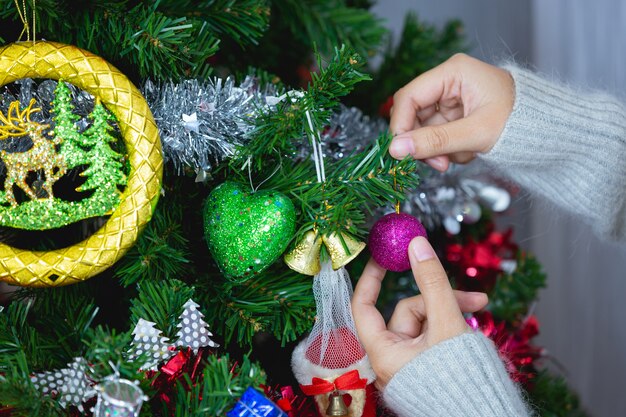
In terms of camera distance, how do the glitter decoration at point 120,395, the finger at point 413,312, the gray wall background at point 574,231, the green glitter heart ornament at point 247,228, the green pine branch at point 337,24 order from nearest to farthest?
the glitter decoration at point 120,395 → the green glitter heart ornament at point 247,228 → the finger at point 413,312 → the green pine branch at point 337,24 → the gray wall background at point 574,231

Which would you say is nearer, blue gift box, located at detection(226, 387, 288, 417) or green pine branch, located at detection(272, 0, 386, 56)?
blue gift box, located at detection(226, 387, 288, 417)

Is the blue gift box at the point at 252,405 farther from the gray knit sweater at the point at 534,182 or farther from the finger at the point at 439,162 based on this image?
the finger at the point at 439,162

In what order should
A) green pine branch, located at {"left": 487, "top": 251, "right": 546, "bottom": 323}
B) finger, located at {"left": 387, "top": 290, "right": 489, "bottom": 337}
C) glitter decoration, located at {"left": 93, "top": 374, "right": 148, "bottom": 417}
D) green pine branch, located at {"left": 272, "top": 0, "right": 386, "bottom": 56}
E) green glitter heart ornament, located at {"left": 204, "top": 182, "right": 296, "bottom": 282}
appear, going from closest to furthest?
1. glitter decoration, located at {"left": 93, "top": 374, "right": 148, "bottom": 417}
2. green glitter heart ornament, located at {"left": 204, "top": 182, "right": 296, "bottom": 282}
3. finger, located at {"left": 387, "top": 290, "right": 489, "bottom": 337}
4. green pine branch, located at {"left": 272, "top": 0, "right": 386, "bottom": 56}
5. green pine branch, located at {"left": 487, "top": 251, "right": 546, "bottom": 323}

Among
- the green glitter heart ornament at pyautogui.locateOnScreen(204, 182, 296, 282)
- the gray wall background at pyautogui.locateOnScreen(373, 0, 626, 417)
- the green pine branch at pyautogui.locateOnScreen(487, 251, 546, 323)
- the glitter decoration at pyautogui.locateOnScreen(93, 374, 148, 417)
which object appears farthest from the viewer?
the gray wall background at pyautogui.locateOnScreen(373, 0, 626, 417)

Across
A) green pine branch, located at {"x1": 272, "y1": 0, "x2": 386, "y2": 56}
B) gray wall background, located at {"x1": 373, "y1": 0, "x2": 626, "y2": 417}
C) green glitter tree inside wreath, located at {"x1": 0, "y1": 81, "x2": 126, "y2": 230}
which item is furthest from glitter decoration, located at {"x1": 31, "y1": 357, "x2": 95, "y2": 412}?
gray wall background, located at {"x1": 373, "y1": 0, "x2": 626, "y2": 417}

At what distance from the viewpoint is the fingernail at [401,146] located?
0.60 metres

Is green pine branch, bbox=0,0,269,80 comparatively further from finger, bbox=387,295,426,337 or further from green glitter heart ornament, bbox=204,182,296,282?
finger, bbox=387,295,426,337

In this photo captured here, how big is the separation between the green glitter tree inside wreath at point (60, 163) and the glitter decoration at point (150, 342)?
0.11 m

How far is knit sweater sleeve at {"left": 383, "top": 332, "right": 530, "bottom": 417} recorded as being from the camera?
0.56m

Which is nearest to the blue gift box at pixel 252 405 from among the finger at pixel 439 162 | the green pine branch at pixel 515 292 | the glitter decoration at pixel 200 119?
the glitter decoration at pixel 200 119

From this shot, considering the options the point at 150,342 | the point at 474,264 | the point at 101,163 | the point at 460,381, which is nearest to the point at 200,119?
the point at 101,163

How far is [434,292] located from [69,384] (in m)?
0.34

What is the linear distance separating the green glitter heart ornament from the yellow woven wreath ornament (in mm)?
66

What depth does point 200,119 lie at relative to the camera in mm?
582
